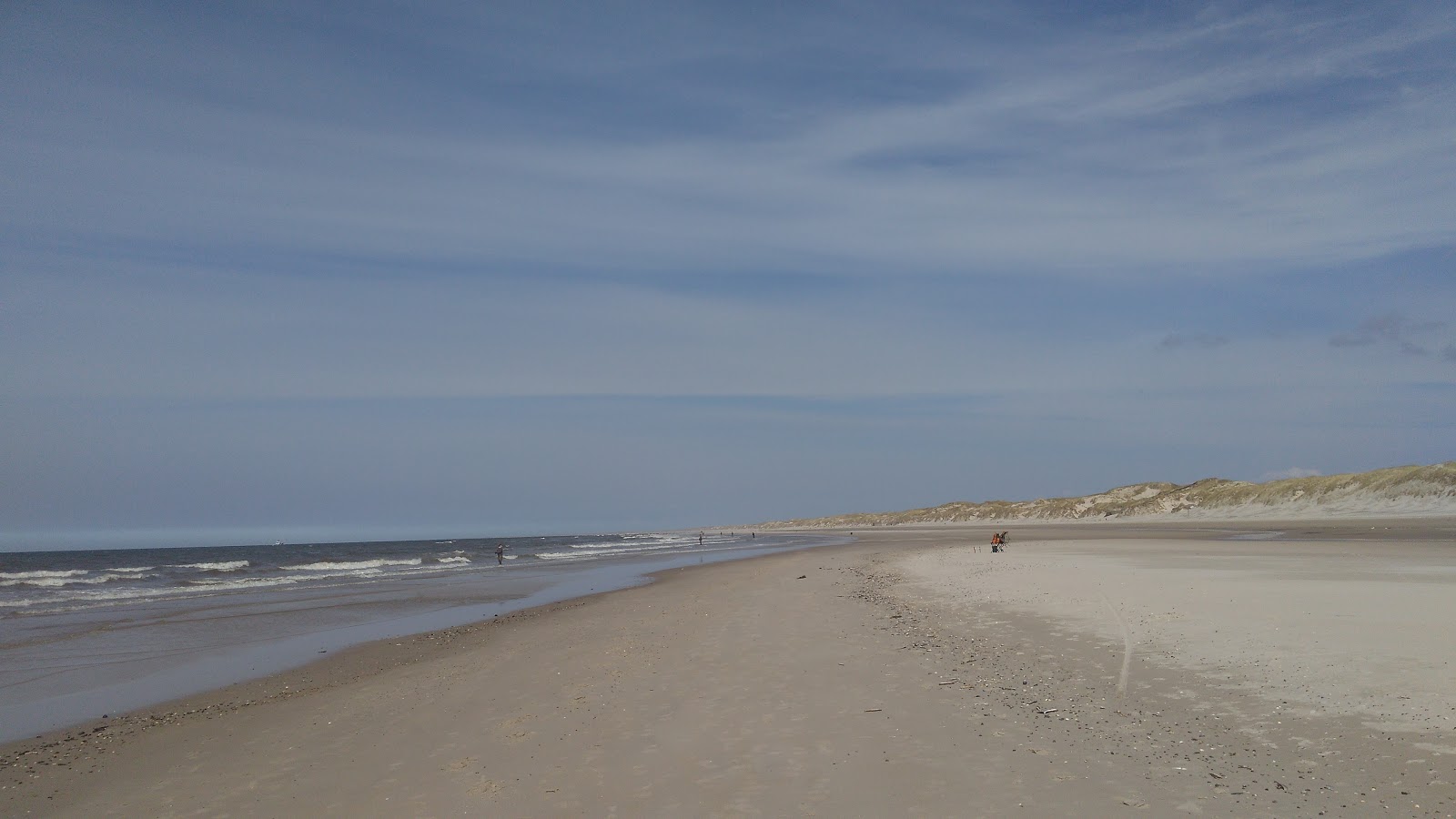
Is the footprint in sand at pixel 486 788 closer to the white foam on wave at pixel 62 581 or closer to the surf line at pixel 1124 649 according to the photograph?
the surf line at pixel 1124 649

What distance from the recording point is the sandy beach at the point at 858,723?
23.4ft

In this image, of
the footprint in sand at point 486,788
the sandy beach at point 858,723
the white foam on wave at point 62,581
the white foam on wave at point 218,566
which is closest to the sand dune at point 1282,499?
the sandy beach at point 858,723

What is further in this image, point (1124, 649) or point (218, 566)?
point (218, 566)

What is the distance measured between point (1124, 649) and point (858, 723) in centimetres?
514

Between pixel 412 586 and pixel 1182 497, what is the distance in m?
84.4

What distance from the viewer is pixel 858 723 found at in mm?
9312

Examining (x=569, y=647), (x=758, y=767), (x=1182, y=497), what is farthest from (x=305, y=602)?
(x=1182, y=497)

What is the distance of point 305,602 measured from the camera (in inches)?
1185

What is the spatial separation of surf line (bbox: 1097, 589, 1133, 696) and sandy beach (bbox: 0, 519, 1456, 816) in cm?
8

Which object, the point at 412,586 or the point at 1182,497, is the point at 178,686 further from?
the point at 1182,497

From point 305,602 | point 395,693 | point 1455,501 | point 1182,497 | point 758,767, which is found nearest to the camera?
point 758,767

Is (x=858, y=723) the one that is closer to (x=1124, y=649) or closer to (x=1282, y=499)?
(x=1124, y=649)

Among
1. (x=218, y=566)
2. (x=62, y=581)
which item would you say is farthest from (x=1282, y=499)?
(x=62, y=581)

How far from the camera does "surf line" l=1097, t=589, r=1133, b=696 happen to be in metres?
9.99
